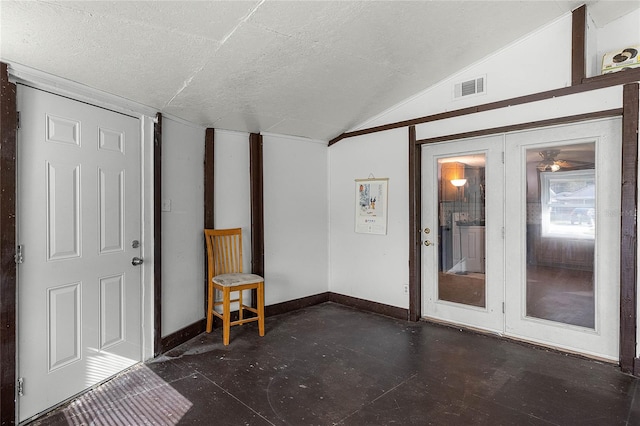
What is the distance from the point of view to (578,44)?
9.85ft

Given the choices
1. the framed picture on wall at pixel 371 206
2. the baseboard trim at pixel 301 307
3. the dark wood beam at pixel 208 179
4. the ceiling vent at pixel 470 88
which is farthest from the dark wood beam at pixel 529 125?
the dark wood beam at pixel 208 179

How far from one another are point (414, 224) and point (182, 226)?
2.49 metres

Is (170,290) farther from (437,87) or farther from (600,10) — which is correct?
(600,10)

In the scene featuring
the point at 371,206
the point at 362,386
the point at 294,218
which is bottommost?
the point at 362,386

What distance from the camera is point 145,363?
10.2 feet

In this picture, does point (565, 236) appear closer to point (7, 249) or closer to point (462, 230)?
point (462, 230)

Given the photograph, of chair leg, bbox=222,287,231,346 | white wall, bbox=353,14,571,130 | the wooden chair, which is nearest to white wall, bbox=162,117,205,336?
the wooden chair

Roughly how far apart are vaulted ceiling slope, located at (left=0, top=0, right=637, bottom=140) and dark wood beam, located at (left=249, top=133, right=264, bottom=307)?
1.11ft

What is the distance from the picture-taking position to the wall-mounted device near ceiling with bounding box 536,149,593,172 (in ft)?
10.5

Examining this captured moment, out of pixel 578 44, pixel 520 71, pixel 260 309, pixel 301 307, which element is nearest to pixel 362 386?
pixel 260 309

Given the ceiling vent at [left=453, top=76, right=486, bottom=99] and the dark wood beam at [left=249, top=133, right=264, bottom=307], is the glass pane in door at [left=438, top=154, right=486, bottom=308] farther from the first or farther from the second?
the dark wood beam at [left=249, top=133, right=264, bottom=307]

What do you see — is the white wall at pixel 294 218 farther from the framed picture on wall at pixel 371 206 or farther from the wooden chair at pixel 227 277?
the framed picture on wall at pixel 371 206

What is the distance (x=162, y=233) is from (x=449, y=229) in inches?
117

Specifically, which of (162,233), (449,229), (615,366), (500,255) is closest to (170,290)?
A: (162,233)
